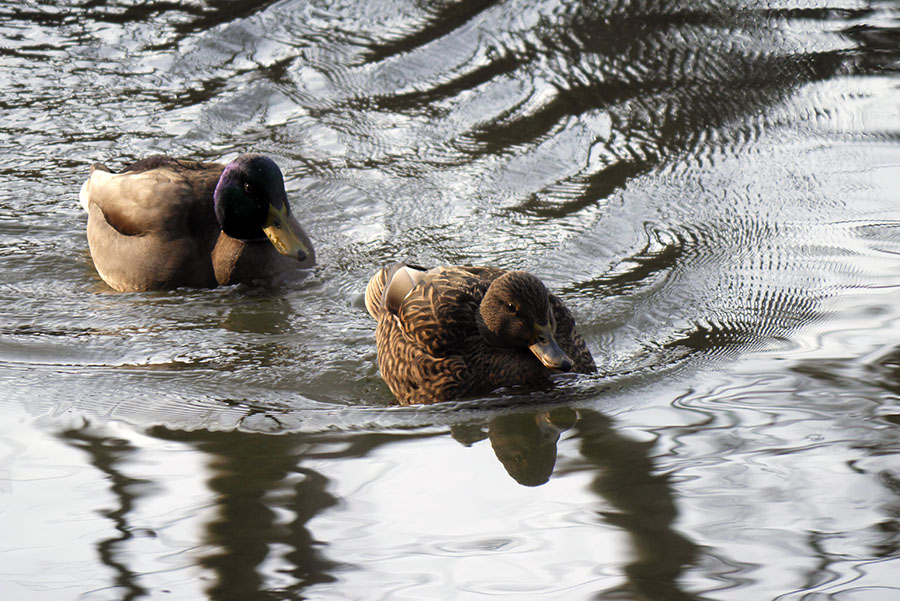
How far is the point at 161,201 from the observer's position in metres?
6.90

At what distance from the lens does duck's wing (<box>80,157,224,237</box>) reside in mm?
6883

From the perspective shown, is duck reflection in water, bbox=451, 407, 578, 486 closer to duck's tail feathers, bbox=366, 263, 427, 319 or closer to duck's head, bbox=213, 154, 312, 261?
duck's tail feathers, bbox=366, 263, 427, 319

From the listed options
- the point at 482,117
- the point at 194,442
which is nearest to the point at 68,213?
the point at 482,117

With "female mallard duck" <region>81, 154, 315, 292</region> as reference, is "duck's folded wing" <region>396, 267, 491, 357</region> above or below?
below

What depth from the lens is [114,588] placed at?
138 inches

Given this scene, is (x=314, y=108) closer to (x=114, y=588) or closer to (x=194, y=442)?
(x=194, y=442)

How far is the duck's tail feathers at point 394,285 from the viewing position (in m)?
5.52

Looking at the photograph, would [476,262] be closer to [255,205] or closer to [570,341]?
[255,205]

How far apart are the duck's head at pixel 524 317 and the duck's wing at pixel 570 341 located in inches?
4.2

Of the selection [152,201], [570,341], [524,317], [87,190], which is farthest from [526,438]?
[87,190]

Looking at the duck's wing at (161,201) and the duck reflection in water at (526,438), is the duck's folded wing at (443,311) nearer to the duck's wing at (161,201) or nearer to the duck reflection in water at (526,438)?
the duck reflection in water at (526,438)

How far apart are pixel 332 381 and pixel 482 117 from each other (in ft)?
13.6

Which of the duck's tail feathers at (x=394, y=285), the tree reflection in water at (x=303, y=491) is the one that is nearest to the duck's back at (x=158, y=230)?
the duck's tail feathers at (x=394, y=285)

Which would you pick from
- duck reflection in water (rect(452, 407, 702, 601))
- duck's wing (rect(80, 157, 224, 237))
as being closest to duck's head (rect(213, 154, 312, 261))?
duck's wing (rect(80, 157, 224, 237))
